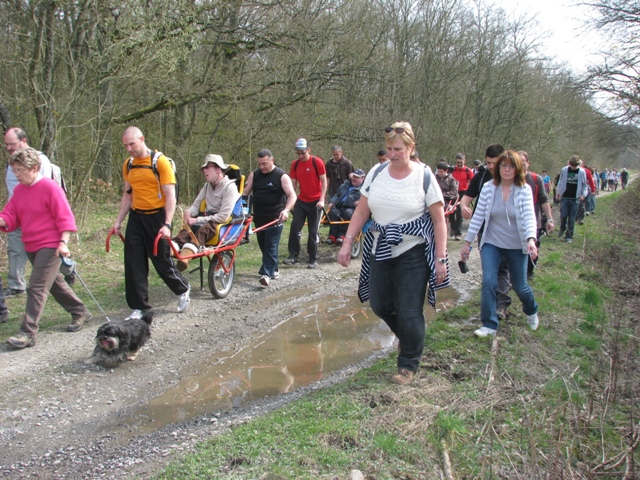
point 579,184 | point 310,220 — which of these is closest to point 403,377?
point 310,220

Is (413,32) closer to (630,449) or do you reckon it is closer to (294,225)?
(294,225)

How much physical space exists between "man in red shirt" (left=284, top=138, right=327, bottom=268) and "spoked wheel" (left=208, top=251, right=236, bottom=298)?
2079 mm

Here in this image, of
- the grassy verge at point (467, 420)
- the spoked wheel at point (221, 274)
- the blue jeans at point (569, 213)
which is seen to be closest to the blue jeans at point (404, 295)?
the grassy verge at point (467, 420)

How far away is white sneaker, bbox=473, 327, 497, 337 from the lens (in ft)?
18.2

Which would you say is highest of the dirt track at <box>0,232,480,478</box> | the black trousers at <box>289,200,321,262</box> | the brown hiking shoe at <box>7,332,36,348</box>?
the black trousers at <box>289,200,321,262</box>

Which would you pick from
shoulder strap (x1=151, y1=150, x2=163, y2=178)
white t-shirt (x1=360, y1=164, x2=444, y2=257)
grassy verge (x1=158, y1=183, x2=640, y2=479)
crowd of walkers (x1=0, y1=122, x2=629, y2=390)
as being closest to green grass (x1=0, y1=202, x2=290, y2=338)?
crowd of walkers (x1=0, y1=122, x2=629, y2=390)

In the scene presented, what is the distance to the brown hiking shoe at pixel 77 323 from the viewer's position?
18.8ft

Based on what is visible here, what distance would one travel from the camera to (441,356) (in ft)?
16.5

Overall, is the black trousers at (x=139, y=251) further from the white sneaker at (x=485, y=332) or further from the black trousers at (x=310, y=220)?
the black trousers at (x=310, y=220)

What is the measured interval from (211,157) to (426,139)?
20.2 metres

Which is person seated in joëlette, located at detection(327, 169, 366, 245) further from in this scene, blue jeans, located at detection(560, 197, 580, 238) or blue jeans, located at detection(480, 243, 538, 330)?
blue jeans, located at detection(560, 197, 580, 238)

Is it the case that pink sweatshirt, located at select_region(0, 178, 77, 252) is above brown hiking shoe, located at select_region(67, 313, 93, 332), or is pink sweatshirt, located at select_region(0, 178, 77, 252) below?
above

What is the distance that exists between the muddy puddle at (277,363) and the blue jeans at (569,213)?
7214mm

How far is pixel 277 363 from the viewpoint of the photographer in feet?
17.2
